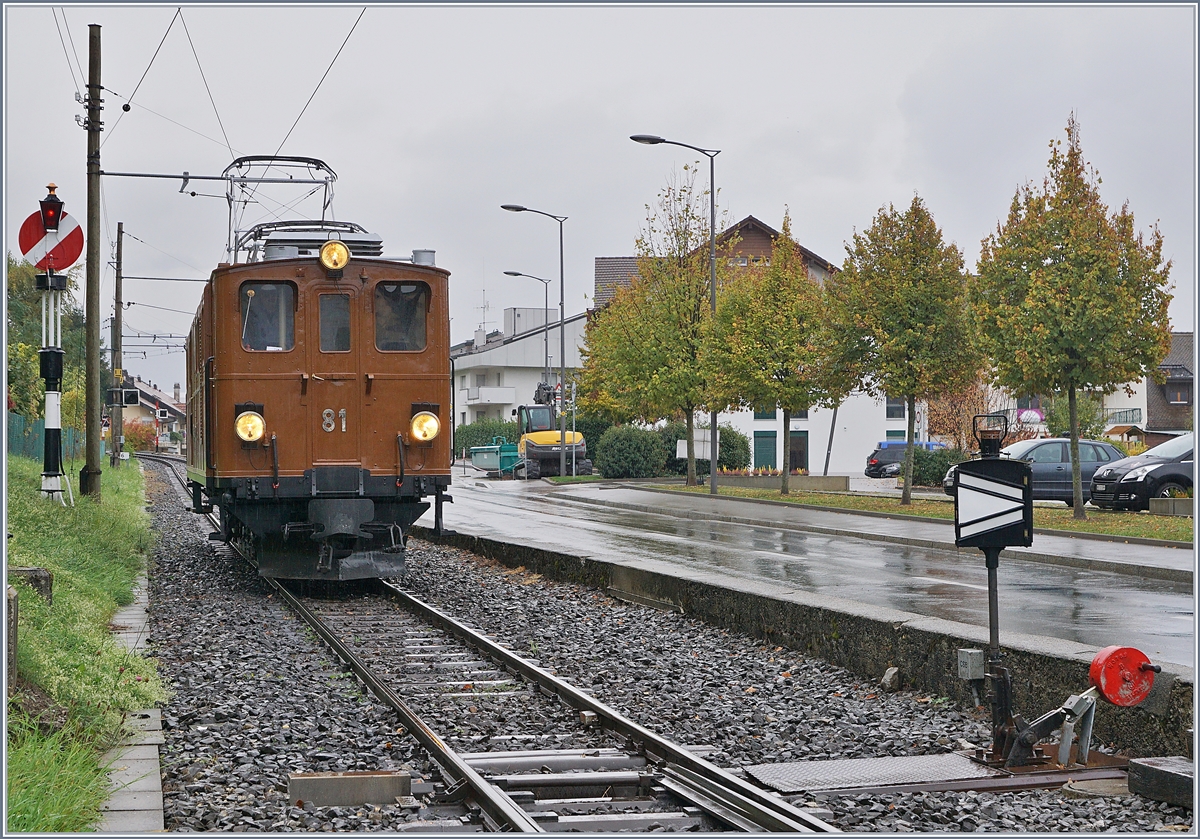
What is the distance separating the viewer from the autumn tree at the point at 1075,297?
2178 cm

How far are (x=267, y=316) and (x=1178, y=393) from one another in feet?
233

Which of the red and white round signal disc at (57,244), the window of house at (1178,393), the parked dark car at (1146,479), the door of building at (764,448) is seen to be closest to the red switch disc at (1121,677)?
the red and white round signal disc at (57,244)

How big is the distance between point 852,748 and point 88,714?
4.10 m

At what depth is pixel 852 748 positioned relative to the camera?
22.2 ft

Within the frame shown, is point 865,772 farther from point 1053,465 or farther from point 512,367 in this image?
point 512,367

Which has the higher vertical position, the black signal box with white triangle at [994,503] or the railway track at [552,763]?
the black signal box with white triangle at [994,503]

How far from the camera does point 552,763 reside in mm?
6316

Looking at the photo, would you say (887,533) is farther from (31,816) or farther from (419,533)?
(31,816)

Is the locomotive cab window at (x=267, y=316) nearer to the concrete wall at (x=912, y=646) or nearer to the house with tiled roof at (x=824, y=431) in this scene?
the concrete wall at (x=912, y=646)

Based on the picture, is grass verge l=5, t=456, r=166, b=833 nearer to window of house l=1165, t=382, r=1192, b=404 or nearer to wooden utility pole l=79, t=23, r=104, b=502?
wooden utility pole l=79, t=23, r=104, b=502

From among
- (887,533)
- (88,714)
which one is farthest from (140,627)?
(887,533)

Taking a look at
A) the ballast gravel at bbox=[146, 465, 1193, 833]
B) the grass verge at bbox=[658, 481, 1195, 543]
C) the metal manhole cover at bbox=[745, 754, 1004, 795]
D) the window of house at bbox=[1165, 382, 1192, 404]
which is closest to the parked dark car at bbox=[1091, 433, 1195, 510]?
the grass verge at bbox=[658, 481, 1195, 543]

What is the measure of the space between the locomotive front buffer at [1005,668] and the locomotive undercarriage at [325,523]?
295 inches

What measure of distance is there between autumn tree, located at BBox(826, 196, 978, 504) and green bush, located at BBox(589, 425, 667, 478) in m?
19.2
